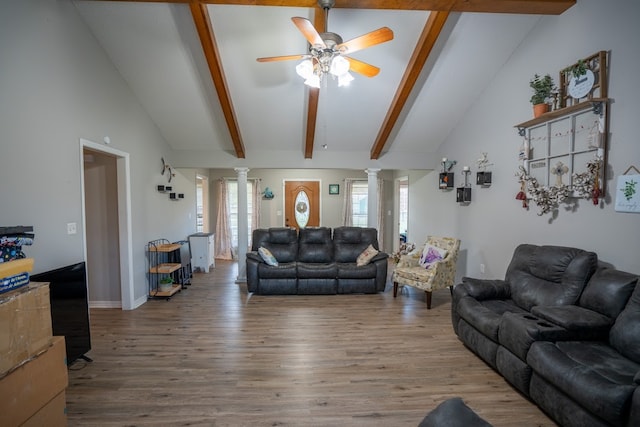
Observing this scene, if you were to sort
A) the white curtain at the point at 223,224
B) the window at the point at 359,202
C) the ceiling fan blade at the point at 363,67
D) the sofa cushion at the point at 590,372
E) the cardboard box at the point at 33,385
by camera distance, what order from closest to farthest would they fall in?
the cardboard box at the point at 33,385 < the sofa cushion at the point at 590,372 < the ceiling fan blade at the point at 363,67 < the white curtain at the point at 223,224 < the window at the point at 359,202

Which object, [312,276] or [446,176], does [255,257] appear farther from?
[446,176]

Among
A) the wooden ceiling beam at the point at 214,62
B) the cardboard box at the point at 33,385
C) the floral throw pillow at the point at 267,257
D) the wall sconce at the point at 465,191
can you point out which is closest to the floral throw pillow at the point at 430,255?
the wall sconce at the point at 465,191

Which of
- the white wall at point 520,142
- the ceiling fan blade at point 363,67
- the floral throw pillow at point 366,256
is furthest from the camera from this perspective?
the floral throw pillow at point 366,256

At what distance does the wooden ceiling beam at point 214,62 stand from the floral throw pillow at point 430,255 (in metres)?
3.54

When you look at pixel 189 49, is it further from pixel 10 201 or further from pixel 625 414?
pixel 625 414

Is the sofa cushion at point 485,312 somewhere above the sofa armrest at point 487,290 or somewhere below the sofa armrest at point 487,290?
below

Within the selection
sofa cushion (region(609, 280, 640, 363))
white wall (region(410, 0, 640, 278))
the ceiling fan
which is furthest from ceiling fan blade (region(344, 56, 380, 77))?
sofa cushion (region(609, 280, 640, 363))

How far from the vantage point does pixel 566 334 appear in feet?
7.02

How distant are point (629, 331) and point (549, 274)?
825 millimetres

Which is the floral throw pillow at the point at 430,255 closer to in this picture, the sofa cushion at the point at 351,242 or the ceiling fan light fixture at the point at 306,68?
the sofa cushion at the point at 351,242

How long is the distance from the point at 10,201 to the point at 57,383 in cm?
143

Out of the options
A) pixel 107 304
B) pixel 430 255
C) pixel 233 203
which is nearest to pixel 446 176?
pixel 430 255

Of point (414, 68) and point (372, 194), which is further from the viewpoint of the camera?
point (372, 194)

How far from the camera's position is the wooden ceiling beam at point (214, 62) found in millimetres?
2881
